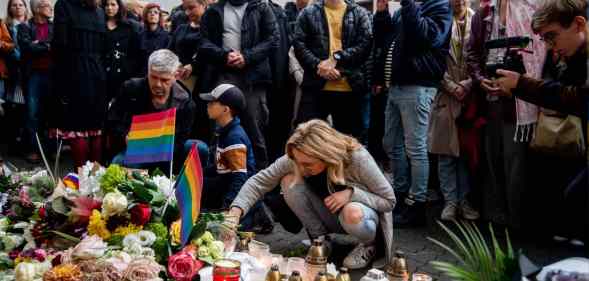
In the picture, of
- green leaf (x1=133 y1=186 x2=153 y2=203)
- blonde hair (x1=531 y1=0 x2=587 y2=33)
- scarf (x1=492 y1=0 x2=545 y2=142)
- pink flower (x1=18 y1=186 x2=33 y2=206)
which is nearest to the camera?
green leaf (x1=133 y1=186 x2=153 y2=203)

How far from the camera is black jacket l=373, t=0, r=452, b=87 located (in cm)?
464

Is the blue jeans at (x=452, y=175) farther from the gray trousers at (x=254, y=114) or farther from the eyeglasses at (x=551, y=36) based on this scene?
the eyeglasses at (x=551, y=36)

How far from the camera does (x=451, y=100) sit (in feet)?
16.3

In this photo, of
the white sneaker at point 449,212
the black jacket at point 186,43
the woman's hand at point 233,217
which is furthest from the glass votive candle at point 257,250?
the black jacket at point 186,43

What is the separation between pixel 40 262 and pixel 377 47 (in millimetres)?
3371

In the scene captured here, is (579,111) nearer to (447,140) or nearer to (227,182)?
(447,140)

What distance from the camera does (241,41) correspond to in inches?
218

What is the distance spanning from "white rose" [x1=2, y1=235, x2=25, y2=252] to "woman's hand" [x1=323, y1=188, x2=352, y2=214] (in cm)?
165

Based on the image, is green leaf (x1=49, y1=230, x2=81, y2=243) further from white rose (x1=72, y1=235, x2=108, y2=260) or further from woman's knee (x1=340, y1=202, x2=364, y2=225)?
woman's knee (x1=340, y1=202, x2=364, y2=225)

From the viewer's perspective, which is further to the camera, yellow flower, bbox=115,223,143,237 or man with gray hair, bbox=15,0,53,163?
man with gray hair, bbox=15,0,53,163

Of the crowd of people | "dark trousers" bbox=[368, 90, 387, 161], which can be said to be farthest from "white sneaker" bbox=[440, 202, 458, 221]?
"dark trousers" bbox=[368, 90, 387, 161]

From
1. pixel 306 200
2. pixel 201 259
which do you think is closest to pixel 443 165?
pixel 306 200

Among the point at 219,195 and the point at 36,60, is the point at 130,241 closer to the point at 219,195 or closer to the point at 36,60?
the point at 219,195

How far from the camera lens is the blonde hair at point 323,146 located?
3.55 m
